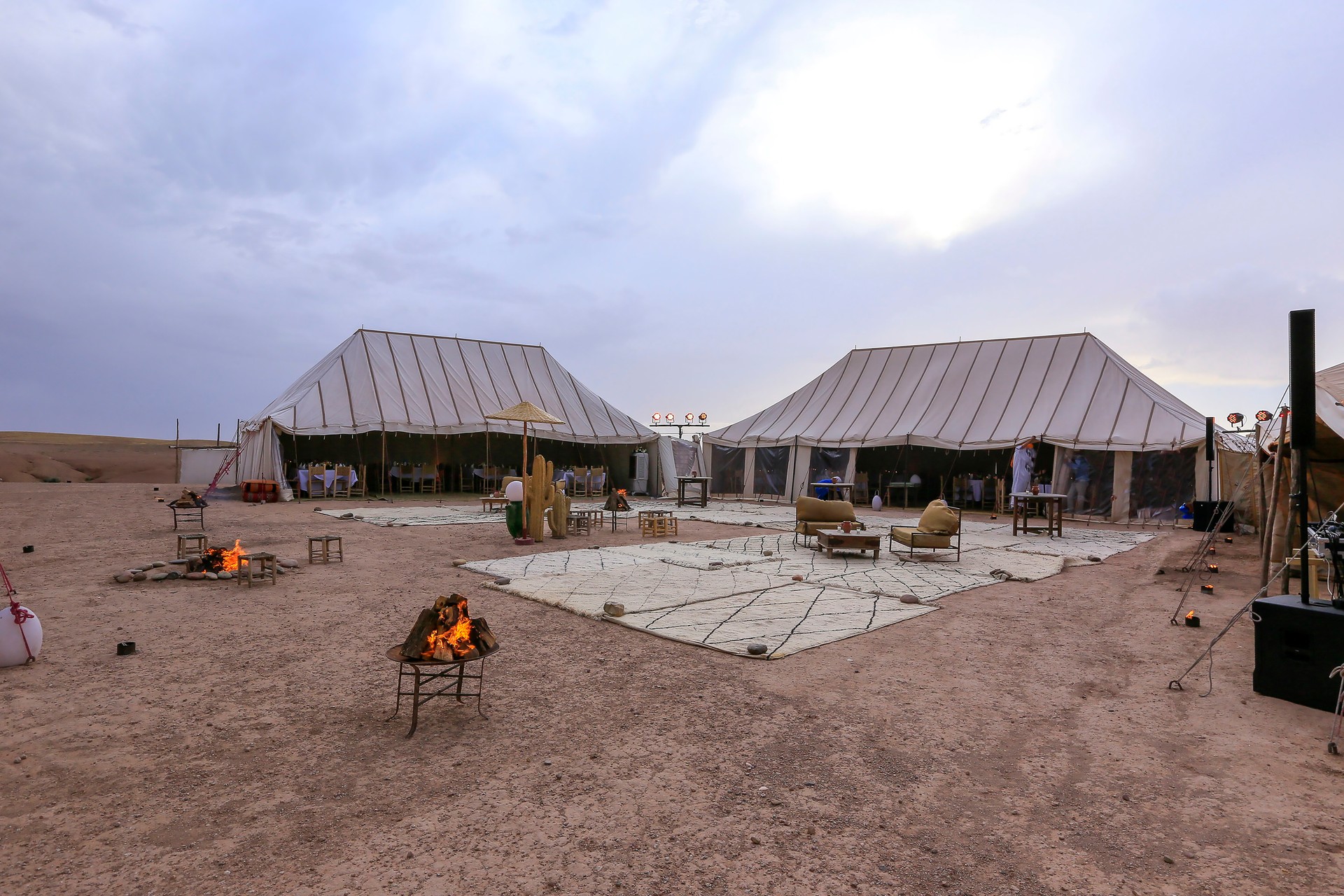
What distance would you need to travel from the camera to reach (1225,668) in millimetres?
3885

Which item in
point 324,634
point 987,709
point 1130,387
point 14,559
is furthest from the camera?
point 1130,387

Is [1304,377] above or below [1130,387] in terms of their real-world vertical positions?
below

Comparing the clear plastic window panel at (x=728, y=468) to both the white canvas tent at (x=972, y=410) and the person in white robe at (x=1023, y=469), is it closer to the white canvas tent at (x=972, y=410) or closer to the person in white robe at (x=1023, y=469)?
the white canvas tent at (x=972, y=410)

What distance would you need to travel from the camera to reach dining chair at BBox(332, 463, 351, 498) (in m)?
15.4

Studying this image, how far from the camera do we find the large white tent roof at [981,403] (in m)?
13.2

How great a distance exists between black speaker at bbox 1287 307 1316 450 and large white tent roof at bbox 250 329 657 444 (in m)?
12.7

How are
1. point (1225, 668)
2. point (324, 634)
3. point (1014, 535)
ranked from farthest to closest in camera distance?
point (1014, 535), point (324, 634), point (1225, 668)

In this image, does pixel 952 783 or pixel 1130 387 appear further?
pixel 1130 387

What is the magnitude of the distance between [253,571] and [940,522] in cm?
673

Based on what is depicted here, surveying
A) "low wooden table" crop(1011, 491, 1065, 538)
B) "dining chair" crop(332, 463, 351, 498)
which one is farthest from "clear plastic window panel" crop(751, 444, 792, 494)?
"dining chair" crop(332, 463, 351, 498)

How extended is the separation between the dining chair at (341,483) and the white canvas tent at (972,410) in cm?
858

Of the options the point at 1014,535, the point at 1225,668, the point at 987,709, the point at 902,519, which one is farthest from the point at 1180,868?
the point at 902,519

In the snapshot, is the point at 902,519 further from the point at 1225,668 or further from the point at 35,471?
the point at 35,471

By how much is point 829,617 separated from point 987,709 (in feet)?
5.61
